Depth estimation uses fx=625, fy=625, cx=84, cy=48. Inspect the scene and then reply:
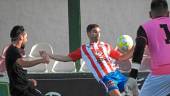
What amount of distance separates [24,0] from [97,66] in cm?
950

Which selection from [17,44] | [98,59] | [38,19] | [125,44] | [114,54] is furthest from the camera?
[38,19]

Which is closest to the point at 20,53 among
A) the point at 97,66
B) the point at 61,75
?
the point at 97,66

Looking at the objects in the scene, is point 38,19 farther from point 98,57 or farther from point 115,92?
point 115,92

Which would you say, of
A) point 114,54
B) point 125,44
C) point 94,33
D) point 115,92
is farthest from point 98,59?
point 125,44

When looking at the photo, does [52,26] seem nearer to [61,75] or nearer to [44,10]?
[44,10]

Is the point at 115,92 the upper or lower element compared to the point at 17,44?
lower

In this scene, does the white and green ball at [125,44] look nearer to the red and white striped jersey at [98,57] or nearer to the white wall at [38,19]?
the red and white striped jersey at [98,57]

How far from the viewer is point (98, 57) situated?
10477 mm

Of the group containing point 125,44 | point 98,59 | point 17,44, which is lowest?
point 98,59

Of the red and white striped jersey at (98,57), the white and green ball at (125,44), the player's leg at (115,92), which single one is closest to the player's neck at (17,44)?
the red and white striped jersey at (98,57)

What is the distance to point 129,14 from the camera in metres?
19.3

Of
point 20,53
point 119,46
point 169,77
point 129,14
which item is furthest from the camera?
point 129,14

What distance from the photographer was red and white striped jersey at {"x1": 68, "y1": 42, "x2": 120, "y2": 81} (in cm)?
1039

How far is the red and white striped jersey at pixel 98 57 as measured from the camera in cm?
1039
